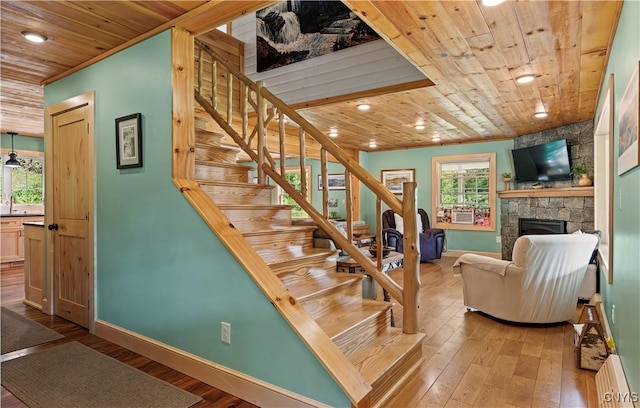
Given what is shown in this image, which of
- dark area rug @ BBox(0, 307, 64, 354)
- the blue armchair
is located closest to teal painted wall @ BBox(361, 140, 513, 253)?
the blue armchair

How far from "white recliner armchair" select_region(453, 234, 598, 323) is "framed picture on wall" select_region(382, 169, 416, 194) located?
4.58m

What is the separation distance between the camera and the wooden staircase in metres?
2.20

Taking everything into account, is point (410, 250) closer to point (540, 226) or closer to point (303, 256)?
point (303, 256)

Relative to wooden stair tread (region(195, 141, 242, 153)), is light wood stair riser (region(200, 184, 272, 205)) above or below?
below

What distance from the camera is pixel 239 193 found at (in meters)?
3.13

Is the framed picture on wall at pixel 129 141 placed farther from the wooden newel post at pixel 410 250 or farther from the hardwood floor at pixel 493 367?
the hardwood floor at pixel 493 367

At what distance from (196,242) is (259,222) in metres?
0.74

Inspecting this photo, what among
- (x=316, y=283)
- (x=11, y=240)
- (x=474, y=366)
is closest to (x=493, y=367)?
(x=474, y=366)

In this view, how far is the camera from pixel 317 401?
181cm

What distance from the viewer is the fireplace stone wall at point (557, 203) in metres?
5.28

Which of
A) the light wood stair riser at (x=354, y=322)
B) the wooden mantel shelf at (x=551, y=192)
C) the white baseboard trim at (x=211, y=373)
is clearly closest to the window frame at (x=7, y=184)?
the white baseboard trim at (x=211, y=373)

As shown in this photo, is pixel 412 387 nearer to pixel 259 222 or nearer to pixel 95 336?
pixel 259 222

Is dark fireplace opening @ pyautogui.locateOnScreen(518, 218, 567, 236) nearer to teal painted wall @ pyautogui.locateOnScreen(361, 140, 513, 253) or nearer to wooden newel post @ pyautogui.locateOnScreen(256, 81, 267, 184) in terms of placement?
teal painted wall @ pyautogui.locateOnScreen(361, 140, 513, 253)

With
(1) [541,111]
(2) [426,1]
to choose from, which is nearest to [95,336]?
(2) [426,1]
